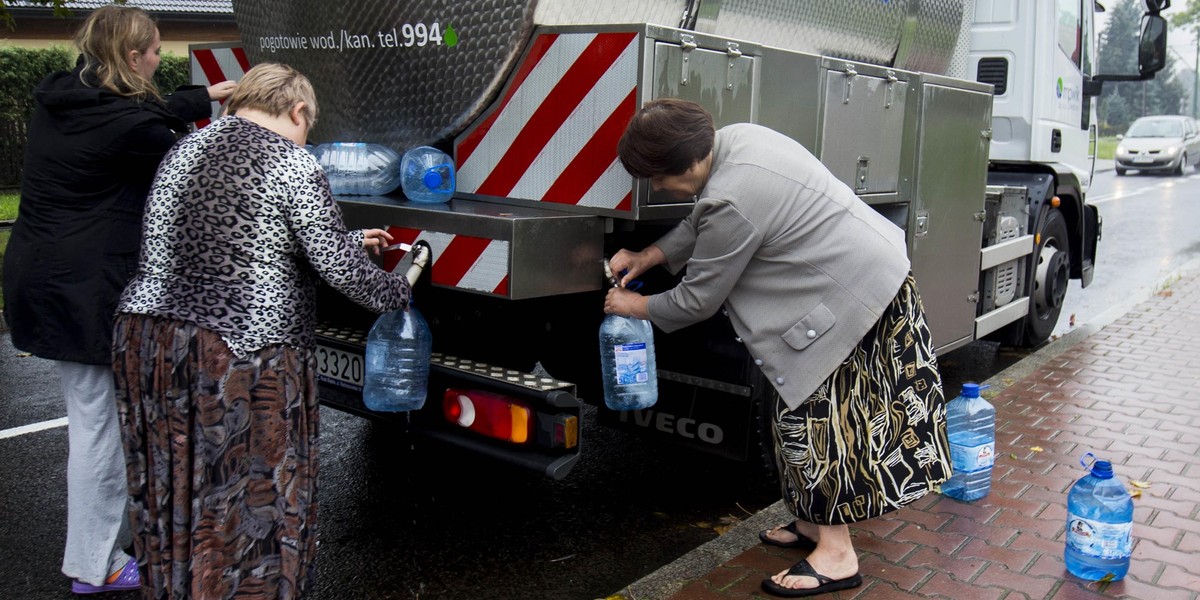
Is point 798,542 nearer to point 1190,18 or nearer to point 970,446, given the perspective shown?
point 970,446

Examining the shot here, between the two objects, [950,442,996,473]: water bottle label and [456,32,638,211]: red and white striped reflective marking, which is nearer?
[456,32,638,211]: red and white striped reflective marking

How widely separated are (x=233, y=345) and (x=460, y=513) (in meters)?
1.73

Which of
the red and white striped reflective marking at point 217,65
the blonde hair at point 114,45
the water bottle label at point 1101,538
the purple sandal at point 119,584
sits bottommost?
the purple sandal at point 119,584

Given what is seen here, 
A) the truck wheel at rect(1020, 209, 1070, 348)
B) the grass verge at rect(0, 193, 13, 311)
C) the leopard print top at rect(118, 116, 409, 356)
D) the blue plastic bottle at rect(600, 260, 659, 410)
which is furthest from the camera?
the grass verge at rect(0, 193, 13, 311)

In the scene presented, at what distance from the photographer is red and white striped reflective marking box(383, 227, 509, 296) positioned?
118 inches

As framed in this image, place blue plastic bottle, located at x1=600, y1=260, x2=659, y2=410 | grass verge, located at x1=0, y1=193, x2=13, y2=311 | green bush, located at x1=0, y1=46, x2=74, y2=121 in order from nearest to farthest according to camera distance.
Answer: blue plastic bottle, located at x1=600, y1=260, x2=659, y2=410
grass verge, located at x1=0, y1=193, x2=13, y2=311
green bush, located at x1=0, y1=46, x2=74, y2=121

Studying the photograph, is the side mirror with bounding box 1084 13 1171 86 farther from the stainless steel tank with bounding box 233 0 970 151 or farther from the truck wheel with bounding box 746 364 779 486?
the truck wheel with bounding box 746 364 779 486

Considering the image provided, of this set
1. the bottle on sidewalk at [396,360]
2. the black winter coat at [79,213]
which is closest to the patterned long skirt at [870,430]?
the bottle on sidewalk at [396,360]

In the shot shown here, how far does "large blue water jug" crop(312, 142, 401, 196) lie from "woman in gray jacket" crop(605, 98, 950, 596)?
0.98 m

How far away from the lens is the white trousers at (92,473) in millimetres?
3205

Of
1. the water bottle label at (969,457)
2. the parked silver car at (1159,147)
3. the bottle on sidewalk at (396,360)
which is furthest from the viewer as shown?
the parked silver car at (1159,147)

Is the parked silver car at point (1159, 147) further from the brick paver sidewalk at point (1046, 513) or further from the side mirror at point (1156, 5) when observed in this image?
the brick paver sidewalk at point (1046, 513)

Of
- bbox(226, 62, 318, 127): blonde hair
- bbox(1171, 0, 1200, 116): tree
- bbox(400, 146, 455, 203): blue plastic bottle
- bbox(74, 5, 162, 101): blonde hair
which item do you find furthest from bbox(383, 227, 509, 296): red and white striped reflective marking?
bbox(1171, 0, 1200, 116): tree

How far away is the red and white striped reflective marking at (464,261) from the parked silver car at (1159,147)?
2881 cm
